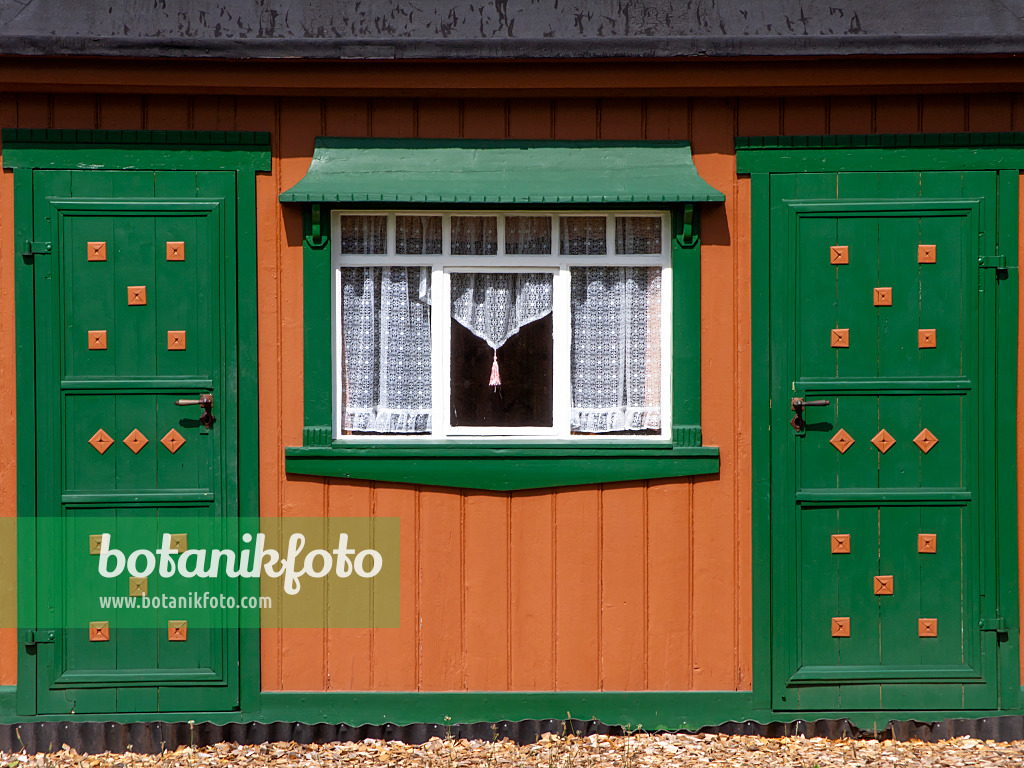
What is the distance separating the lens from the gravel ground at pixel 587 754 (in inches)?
159

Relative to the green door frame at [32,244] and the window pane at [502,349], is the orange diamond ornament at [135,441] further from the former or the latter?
the window pane at [502,349]

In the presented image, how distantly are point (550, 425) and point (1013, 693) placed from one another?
2439 millimetres

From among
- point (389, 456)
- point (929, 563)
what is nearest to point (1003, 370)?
point (929, 563)

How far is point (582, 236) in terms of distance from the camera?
14.0ft

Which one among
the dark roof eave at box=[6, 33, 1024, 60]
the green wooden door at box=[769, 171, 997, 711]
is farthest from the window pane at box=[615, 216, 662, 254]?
the dark roof eave at box=[6, 33, 1024, 60]

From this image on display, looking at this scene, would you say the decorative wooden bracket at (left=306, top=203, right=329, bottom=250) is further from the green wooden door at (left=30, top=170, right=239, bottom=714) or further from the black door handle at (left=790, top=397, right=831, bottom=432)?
the black door handle at (left=790, top=397, right=831, bottom=432)

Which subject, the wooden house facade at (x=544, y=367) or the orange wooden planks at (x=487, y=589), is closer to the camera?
the wooden house facade at (x=544, y=367)

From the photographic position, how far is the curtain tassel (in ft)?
14.1

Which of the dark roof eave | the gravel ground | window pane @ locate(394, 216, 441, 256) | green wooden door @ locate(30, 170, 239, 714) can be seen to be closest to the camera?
the dark roof eave

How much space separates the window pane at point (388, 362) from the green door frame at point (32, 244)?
0.43m

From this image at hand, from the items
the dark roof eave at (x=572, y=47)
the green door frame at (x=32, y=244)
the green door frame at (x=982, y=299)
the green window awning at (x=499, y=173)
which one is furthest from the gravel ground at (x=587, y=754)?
the dark roof eave at (x=572, y=47)

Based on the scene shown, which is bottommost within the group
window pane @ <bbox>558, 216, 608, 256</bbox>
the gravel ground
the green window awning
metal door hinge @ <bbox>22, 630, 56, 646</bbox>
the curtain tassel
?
the gravel ground

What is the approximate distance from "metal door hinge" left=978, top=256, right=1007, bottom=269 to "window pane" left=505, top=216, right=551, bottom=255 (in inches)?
76.0

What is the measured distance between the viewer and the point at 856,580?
4.26 m
